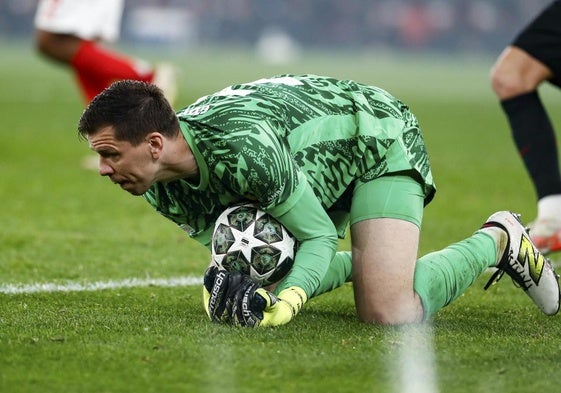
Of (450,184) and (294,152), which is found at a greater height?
(294,152)

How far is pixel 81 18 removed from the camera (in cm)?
960

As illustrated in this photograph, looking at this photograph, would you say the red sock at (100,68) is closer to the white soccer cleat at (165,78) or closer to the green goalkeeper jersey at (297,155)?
the white soccer cleat at (165,78)

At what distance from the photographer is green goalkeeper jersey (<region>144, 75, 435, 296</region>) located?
4.16m

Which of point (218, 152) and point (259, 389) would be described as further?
point (218, 152)

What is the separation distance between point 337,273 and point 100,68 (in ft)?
16.7

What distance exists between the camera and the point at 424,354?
12.7 feet

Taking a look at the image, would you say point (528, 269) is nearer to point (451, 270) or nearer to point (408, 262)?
point (451, 270)

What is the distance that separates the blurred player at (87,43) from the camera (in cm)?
952

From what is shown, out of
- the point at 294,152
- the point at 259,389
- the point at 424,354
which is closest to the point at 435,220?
the point at 294,152

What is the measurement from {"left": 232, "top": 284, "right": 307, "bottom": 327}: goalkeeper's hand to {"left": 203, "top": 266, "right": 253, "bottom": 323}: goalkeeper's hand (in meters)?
0.03

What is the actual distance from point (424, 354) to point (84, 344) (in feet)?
3.54

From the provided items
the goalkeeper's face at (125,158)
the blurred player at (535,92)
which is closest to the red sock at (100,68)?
the blurred player at (535,92)

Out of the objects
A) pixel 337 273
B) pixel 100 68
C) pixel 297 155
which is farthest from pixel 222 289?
pixel 100 68

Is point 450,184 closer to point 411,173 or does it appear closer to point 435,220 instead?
point 435,220
